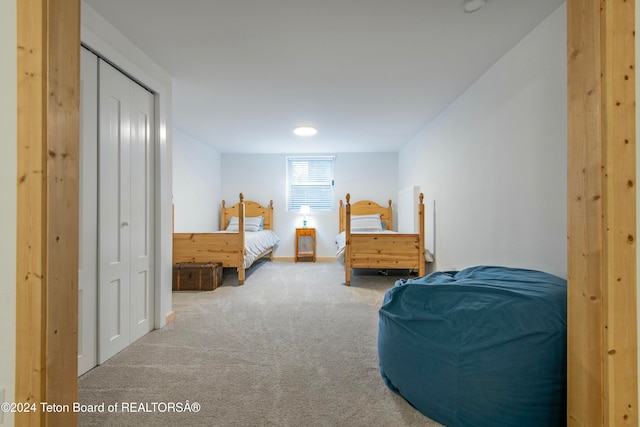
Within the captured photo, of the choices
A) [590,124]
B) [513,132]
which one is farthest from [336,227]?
[590,124]

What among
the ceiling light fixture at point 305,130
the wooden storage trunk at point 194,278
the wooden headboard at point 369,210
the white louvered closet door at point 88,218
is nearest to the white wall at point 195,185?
the wooden storage trunk at point 194,278

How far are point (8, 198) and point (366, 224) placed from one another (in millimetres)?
4936

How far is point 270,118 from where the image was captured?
12.6 feet

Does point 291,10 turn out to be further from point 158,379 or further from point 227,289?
point 227,289

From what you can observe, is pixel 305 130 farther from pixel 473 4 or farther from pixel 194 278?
pixel 473 4

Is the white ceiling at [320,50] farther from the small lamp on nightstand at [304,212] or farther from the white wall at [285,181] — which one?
the small lamp on nightstand at [304,212]

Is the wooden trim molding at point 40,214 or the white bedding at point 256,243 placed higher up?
the wooden trim molding at point 40,214

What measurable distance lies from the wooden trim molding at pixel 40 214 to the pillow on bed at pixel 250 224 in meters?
4.64

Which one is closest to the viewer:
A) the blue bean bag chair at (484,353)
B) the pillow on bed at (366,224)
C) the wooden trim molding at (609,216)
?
the wooden trim molding at (609,216)

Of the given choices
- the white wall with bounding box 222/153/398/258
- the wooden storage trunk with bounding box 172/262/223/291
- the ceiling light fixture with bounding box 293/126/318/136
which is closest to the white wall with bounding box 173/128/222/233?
the white wall with bounding box 222/153/398/258

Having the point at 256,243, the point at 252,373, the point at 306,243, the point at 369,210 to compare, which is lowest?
the point at 252,373

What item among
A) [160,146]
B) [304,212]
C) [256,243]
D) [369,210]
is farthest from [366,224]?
[160,146]

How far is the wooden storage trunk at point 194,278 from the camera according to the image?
12.1 feet

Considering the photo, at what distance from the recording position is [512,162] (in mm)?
2242
